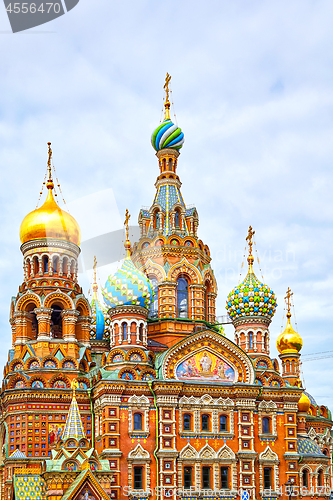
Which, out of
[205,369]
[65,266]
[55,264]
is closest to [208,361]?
[205,369]

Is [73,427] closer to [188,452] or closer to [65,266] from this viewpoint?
[188,452]

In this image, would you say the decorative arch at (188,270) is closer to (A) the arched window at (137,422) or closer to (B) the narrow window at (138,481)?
(A) the arched window at (137,422)

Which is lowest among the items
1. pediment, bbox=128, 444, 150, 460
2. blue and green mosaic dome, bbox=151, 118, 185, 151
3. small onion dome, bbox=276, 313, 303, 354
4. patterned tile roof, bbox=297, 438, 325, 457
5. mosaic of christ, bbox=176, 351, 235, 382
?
pediment, bbox=128, 444, 150, 460

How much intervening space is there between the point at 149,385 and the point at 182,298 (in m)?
5.92

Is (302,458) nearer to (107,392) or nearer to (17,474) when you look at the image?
(107,392)

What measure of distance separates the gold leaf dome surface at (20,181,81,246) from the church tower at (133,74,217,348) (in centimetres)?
397

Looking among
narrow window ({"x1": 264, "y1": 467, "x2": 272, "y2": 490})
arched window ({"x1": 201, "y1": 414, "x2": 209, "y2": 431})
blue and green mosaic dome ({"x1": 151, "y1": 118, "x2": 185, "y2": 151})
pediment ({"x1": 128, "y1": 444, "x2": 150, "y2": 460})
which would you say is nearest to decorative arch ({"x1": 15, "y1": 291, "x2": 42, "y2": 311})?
pediment ({"x1": 128, "y1": 444, "x2": 150, "y2": 460})

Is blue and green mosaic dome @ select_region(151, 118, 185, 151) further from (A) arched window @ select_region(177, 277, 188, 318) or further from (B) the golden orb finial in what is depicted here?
(B) the golden orb finial

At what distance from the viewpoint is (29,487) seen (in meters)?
29.2

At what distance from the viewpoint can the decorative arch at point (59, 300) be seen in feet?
108

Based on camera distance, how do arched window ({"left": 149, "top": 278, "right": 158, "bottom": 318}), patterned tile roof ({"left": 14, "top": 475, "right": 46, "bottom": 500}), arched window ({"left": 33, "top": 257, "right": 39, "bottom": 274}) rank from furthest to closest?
arched window ({"left": 149, "top": 278, "right": 158, "bottom": 318}) < arched window ({"left": 33, "top": 257, "right": 39, "bottom": 274}) < patterned tile roof ({"left": 14, "top": 475, "right": 46, "bottom": 500})

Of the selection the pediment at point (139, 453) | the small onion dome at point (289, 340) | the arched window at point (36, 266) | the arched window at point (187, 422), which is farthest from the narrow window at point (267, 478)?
the arched window at point (36, 266)

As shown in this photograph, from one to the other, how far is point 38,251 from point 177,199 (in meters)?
7.66

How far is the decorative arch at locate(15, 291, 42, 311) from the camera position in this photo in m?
33.0
